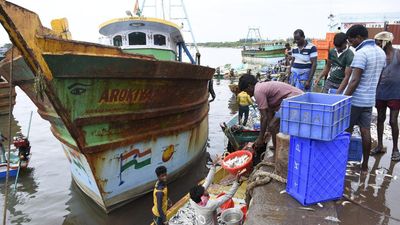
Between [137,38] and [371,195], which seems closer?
[371,195]

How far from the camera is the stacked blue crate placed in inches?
117

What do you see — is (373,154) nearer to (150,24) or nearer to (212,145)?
(150,24)

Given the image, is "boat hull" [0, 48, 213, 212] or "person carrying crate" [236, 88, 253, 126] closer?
"boat hull" [0, 48, 213, 212]

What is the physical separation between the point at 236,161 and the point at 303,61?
119 inches

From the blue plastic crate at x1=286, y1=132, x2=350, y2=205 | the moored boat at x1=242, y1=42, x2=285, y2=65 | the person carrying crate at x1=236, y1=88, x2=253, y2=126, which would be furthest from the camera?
the moored boat at x1=242, y1=42, x2=285, y2=65

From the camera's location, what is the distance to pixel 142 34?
793 cm

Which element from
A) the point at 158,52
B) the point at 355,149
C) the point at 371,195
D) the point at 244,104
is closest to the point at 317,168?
the point at 371,195

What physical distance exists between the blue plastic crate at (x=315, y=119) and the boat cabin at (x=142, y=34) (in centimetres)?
520

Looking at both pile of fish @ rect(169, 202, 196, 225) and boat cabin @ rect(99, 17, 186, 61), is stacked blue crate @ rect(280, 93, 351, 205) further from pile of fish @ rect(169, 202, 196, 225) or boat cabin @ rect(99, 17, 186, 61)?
boat cabin @ rect(99, 17, 186, 61)

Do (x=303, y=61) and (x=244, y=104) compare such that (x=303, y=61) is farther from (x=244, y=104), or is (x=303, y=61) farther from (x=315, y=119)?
(x=315, y=119)

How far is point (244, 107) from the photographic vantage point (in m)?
10.3

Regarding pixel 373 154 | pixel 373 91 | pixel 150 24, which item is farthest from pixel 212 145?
pixel 373 91

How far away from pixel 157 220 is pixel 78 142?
1586 millimetres

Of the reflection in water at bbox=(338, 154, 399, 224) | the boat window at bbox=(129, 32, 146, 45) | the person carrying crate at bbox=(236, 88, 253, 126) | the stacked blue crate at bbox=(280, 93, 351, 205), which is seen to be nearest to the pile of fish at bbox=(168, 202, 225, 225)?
the stacked blue crate at bbox=(280, 93, 351, 205)
